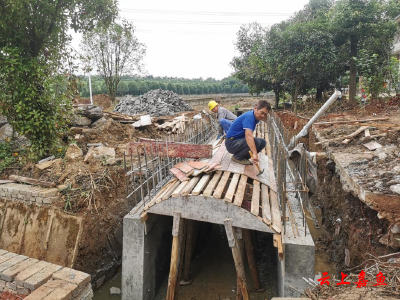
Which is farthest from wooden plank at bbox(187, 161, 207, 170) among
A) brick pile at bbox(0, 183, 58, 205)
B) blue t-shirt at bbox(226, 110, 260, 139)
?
brick pile at bbox(0, 183, 58, 205)

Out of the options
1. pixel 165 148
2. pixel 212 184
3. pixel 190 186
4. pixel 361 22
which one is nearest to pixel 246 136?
pixel 212 184

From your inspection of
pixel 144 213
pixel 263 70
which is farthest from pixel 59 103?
pixel 263 70

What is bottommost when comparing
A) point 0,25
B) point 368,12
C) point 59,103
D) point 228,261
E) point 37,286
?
point 228,261

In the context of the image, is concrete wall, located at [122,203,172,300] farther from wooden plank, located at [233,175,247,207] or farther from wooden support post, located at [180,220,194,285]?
wooden plank, located at [233,175,247,207]

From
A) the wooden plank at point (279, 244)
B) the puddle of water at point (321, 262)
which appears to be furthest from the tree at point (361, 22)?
the wooden plank at point (279, 244)

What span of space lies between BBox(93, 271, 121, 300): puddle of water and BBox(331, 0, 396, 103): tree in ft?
41.7

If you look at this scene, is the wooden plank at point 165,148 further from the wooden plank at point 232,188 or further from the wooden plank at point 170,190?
the wooden plank at point 232,188

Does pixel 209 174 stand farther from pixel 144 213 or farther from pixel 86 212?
pixel 86 212

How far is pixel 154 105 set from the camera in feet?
54.1

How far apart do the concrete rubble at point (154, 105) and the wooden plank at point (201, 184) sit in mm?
11211

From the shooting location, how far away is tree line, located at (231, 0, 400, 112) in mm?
12641

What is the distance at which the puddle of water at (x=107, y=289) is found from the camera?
5.12m

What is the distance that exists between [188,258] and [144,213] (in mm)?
1480

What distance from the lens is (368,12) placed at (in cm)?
1271
